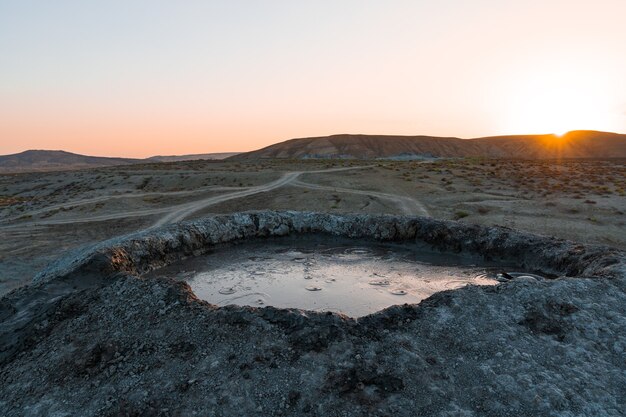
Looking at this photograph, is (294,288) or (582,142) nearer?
(294,288)

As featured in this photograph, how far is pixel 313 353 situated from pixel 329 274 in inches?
224

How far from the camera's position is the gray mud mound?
20.5 feet

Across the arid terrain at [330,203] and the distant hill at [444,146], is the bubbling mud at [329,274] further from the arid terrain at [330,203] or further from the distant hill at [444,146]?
the distant hill at [444,146]

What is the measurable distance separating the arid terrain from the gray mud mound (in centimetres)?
986

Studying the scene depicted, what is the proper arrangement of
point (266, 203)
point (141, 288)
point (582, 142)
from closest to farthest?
point (141, 288) → point (266, 203) → point (582, 142)

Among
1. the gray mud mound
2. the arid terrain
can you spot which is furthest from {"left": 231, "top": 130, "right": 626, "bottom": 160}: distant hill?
the gray mud mound

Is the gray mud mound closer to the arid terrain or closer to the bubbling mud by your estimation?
the bubbling mud

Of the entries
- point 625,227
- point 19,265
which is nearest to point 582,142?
point 625,227

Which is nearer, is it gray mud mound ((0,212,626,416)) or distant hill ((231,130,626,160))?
gray mud mound ((0,212,626,416))

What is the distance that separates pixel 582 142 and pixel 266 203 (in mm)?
134770

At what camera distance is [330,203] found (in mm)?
30031

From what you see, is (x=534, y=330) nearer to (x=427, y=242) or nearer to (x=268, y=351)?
(x=268, y=351)

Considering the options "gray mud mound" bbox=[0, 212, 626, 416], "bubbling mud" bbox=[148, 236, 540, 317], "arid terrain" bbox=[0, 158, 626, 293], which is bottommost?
"arid terrain" bbox=[0, 158, 626, 293]

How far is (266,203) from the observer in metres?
31.6
